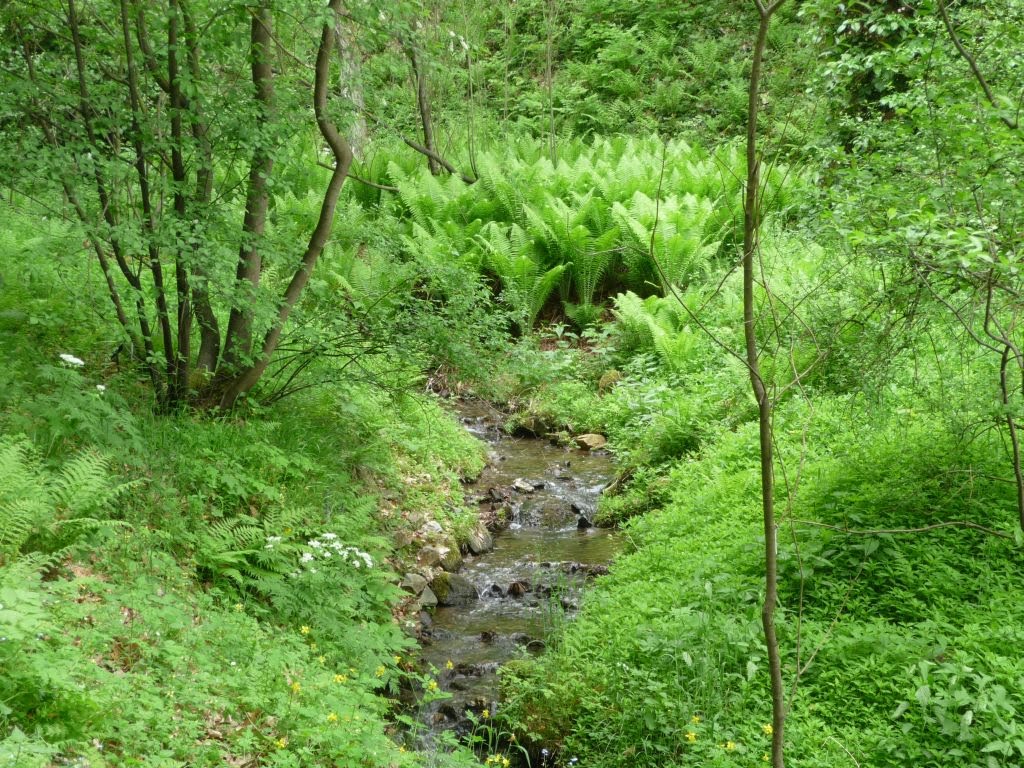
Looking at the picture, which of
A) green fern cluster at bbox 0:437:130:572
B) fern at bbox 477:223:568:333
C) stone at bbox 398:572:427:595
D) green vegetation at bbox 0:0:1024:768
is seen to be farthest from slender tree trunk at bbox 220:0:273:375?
fern at bbox 477:223:568:333

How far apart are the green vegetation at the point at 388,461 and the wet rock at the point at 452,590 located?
0.29m

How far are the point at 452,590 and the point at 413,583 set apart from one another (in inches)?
12.7

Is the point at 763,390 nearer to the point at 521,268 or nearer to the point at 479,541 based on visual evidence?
the point at 479,541

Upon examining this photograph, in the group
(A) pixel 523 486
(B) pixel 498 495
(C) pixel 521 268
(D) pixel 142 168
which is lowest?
(B) pixel 498 495

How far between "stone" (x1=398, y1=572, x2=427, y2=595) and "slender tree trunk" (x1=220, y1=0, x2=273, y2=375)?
1702 millimetres

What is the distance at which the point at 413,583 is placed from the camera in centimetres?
535

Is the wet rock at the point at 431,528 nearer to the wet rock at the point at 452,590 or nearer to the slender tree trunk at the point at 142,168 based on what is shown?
the wet rock at the point at 452,590

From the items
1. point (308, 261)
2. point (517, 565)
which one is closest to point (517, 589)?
point (517, 565)

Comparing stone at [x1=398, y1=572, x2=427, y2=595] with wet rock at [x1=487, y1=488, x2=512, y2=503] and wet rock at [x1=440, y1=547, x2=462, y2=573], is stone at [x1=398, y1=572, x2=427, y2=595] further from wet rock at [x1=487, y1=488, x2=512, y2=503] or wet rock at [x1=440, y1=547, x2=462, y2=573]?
wet rock at [x1=487, y1=488, x2=512, y2=503]

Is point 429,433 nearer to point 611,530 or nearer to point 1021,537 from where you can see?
point 611,530

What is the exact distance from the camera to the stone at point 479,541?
6188 mm

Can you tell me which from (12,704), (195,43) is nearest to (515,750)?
(12,704)

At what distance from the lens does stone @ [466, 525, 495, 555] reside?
6.19m

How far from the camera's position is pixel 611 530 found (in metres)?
6.54
